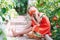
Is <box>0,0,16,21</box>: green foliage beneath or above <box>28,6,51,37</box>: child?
above

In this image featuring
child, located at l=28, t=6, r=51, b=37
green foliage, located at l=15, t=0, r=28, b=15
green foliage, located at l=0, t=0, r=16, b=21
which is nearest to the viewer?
green foliage, located at l=0, t=0, r=16, b=21

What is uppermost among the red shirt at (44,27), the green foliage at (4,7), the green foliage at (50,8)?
the green foliage at (4,7)

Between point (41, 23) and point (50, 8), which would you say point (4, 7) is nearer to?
point (41, 23)

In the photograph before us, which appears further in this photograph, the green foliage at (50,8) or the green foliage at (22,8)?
the green foliage at (22,8)

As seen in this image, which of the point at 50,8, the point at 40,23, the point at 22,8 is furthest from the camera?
the point at 22,8

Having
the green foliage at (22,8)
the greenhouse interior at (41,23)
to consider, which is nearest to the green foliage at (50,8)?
the greenhouse interior at (41,23)

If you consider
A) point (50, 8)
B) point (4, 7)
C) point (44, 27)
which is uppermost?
point (4, 7)

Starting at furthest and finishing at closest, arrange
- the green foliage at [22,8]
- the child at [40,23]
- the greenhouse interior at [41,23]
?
the green foliage at [22,8], the child at [40,23], the greenhouse interior at [41,23]

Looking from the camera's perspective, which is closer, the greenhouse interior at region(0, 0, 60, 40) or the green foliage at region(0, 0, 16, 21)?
the green foliage at region(0, 0, 16, 21)

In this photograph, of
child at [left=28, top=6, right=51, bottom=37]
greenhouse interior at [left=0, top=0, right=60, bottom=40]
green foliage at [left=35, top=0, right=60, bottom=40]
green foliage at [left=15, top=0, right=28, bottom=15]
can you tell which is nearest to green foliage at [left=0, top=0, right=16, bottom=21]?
greenhouse interior at [left=0, top=0, right=60, bottom=40]

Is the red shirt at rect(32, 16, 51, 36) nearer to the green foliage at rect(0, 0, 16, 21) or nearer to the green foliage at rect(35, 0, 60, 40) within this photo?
the green foliage at rect(35, 0, 60, 40)

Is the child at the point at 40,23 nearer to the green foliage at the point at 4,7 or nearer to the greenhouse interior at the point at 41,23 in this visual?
the greenhouse interior at the point at 41,23

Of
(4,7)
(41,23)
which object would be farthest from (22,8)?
(4,7)

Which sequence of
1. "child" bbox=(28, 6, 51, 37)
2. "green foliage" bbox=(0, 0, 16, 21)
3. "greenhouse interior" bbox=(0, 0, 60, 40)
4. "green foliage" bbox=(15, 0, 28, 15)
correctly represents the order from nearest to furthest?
"green foliage" bbox=(0, 0, 16, 21), "greenhouse interior" bbox=(0, 0, 60, 40), "child" bbox=(28, 6, 51, 37), "green foliage" bbox=(15, 0, 28, 15)
